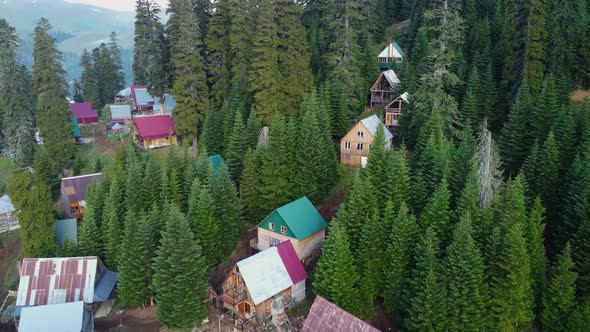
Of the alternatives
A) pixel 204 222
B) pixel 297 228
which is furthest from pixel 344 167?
pixel 204 222

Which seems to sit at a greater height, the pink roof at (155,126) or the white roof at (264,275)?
the pink roof at (155,126)

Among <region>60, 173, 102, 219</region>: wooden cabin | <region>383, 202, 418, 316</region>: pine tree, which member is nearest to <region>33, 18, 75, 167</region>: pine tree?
<region>60, 173, 102, 219</region>: wooden cabin

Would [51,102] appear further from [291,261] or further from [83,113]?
[291,261]

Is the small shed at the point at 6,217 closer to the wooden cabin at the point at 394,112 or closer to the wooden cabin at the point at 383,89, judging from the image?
the wooden cabin at the point at 394,112

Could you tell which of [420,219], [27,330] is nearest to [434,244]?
[420,219]

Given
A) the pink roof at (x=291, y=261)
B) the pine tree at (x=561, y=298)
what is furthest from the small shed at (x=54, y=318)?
the pine tree at (x=561, y=298)

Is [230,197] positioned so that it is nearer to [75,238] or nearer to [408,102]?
[75,238]
